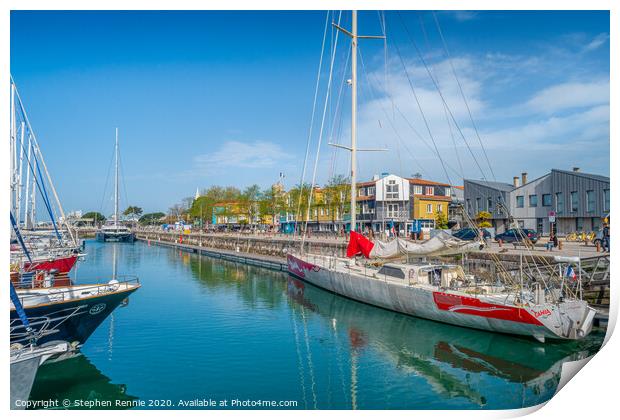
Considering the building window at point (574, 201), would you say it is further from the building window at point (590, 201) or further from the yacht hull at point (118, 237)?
the yacht hull at point (118, 237)

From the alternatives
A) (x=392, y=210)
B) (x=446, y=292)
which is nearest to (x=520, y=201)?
(x=392, y=210)

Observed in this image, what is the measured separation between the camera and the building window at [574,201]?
32.8 metres

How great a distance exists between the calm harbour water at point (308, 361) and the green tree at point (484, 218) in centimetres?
2386

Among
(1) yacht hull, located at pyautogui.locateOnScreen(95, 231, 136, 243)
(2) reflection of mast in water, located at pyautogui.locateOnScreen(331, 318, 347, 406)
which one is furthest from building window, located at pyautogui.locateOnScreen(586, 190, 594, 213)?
(1) yacht hull, located at pyautogui.locateOnScreen(95, 231, 136, 243)

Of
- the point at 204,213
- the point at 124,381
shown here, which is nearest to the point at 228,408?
the point at 124,381

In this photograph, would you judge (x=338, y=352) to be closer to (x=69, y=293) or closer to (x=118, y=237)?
(x=69, y=293)

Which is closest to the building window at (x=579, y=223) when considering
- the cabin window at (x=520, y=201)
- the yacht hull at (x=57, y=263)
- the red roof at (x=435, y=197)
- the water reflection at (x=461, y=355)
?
the cabin window at (x=520, y=201)

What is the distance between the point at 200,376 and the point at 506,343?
9.94 meters

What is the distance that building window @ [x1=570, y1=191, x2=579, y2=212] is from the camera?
32.8 meters

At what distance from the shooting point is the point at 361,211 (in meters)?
56.7

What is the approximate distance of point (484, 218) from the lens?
4072 cm

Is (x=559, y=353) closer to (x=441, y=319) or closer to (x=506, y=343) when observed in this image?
(x=506, y=343)

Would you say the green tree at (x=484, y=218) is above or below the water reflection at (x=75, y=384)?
above

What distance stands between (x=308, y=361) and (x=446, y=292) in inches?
241
